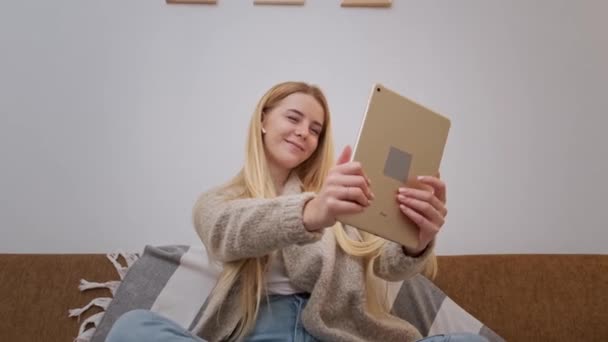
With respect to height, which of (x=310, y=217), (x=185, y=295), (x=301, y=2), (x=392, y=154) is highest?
(x=301, y=2)

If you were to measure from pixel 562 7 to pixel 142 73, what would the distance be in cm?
106

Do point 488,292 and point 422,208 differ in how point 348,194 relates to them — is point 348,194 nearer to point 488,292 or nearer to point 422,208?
point 422,208

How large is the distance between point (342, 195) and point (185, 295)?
1.66 ft

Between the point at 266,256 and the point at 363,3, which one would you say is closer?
the point at 266,256

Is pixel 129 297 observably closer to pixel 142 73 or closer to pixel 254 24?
pixel 142 73

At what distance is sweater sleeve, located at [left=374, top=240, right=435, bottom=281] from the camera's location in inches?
34.4

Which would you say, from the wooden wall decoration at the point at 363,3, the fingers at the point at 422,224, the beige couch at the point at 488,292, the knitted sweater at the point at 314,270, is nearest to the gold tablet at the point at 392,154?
the fingers at the point at 422,224

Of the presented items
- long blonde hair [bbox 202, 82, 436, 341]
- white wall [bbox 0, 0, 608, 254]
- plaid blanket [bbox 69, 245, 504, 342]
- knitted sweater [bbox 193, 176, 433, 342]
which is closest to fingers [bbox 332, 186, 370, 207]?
knitted sweater [bbox 193, 176, 433, 342]

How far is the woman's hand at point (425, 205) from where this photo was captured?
780mm

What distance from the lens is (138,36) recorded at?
130cm

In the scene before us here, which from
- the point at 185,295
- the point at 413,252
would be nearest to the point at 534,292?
the point at 413,252

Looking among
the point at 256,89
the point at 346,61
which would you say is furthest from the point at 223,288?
the point at 346,61

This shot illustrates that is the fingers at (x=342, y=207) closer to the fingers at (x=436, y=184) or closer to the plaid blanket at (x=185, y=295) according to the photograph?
the fingers at (x=436, y=184)

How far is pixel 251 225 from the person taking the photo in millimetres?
800
